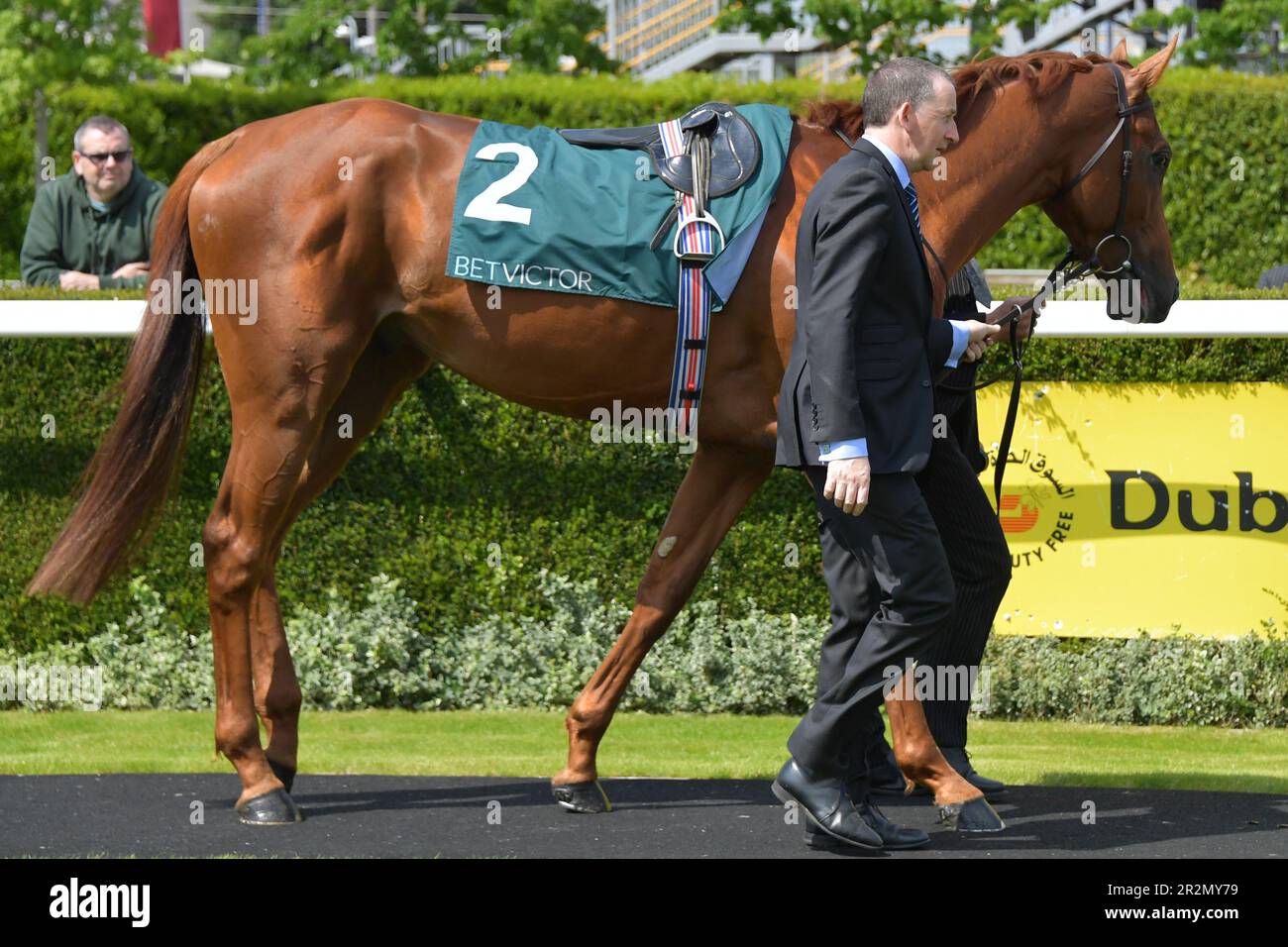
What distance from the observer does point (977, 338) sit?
441 cm

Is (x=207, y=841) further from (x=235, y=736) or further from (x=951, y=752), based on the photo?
(x=951, y=752)

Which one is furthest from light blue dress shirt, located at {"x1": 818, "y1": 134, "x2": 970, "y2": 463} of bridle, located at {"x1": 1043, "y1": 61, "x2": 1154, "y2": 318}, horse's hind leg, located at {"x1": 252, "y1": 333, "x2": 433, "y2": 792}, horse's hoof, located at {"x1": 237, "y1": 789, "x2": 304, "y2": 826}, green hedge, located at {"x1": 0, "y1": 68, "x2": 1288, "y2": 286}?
green hedge, located at {"x1": 0, "y1": 68, "x2": 1288, "y2": 286}

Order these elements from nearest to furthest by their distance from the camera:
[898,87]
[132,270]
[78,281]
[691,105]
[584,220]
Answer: [898,87] < [584,220] < [78,281] < [132,270] < [691,105]

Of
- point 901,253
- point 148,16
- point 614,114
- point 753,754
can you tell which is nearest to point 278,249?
point 901,253

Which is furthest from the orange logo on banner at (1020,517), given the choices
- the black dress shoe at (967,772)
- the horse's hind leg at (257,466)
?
the horse's hind leg at (257,466)

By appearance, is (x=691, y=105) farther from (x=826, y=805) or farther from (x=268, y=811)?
(x=826, y=805)

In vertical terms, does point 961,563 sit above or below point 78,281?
below

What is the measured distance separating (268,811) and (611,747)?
5.49 ft

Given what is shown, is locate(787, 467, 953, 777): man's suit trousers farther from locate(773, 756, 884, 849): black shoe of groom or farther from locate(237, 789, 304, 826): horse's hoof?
locate(237, 789, 304, 826): horse's hoof

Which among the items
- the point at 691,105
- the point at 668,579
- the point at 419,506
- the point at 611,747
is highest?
the point at 691,105

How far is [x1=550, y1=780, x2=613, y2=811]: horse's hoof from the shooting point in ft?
16.6

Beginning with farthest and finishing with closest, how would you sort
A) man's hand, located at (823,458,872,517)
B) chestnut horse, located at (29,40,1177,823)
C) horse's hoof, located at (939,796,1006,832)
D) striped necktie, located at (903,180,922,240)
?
chestnut horse, located at (29,40,1177,823)
horse's hoof, located at (939,796,1006,832)
striped necktie, located at (903,180,922,240)
man's hand, located at (823,458,872,517)

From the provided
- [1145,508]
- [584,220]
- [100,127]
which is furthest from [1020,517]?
[100,127]

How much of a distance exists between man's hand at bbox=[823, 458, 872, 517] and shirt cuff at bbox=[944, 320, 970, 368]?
0.53m
